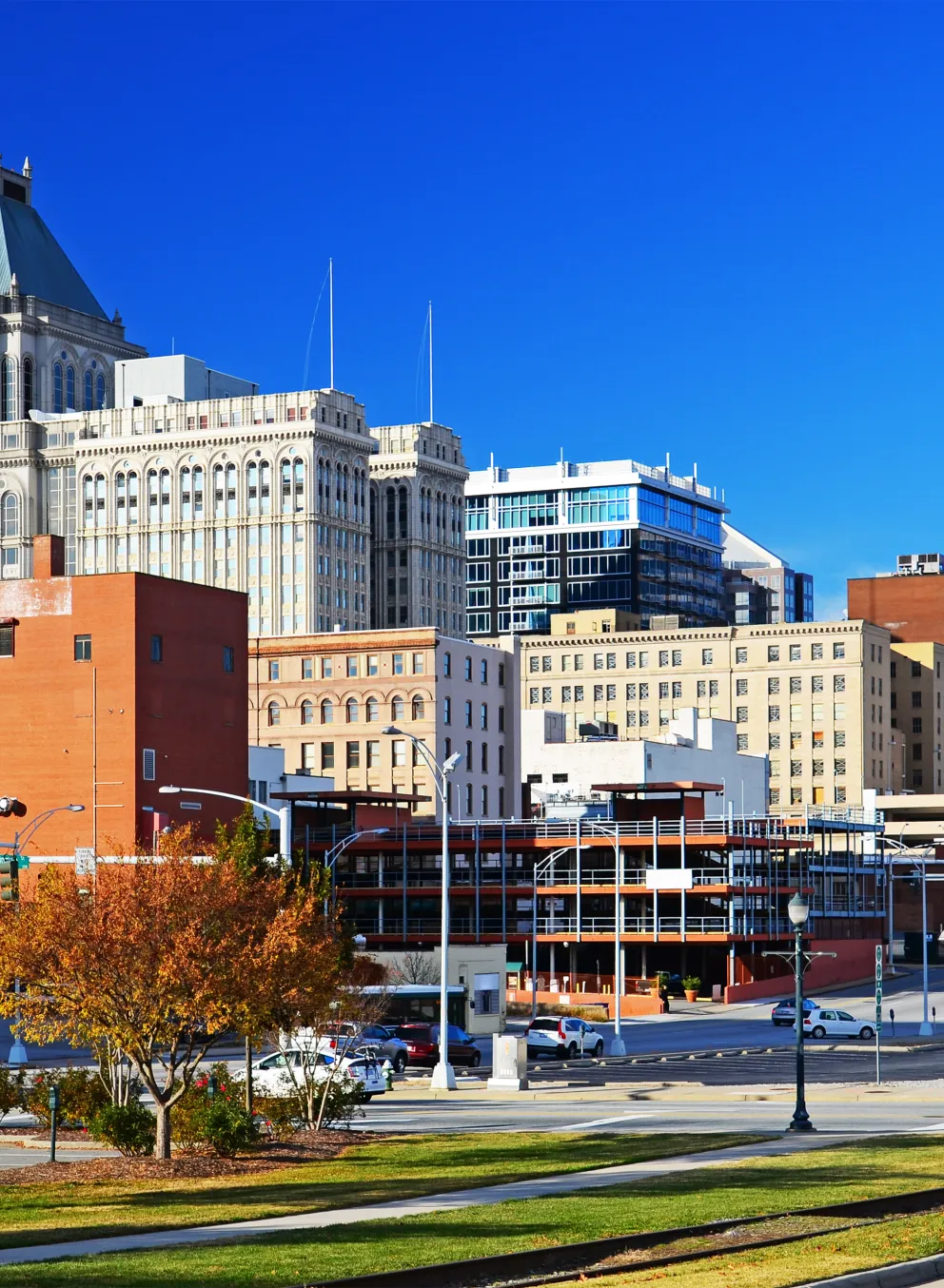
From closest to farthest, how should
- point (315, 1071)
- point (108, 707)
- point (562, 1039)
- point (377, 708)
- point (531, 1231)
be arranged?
point (531, 1231) < point (315, 1071) < point (562, 1039) < point (108, 707) < point (377, 708)

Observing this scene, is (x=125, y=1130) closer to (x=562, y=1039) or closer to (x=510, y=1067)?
(x=510, y=1067)

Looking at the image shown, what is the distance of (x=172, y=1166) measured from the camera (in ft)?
103

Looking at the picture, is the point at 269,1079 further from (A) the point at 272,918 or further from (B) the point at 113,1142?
(B) the point at 113,1142

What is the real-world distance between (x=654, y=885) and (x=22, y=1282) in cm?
8497

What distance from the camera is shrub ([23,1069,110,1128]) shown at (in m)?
36.8

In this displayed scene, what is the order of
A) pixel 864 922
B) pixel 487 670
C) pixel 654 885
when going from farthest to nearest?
pixel 487 670 < pixel 864 922 < pixel 654 885

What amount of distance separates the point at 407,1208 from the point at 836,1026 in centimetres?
6172

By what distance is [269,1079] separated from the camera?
1841 inches

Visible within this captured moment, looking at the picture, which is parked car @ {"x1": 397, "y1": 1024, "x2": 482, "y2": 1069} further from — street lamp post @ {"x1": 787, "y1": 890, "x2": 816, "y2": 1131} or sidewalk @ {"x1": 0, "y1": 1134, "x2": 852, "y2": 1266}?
sidewalk @ {"x1": 0, "y1": 1134, "x2": 852, "y2": 1266}

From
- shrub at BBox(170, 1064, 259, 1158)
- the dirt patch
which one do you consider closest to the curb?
the dirt patch

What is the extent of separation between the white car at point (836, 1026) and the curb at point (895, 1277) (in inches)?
2547

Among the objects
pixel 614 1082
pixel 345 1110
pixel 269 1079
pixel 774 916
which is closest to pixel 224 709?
pixel 774 916

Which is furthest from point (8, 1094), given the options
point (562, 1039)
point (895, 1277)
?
point (562, 1039)

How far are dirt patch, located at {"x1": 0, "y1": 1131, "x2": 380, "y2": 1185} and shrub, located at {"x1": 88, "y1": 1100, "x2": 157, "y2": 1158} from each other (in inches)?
13.3
